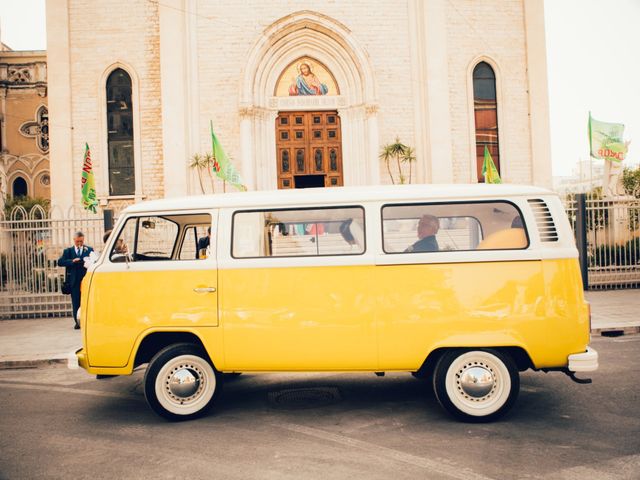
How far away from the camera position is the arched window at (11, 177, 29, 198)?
3816cm

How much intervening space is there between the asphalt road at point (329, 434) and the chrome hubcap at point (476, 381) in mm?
279

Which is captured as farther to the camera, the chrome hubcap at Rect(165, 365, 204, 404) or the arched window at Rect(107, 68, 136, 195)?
the arched window at Rect(107, 68, 136, 195)

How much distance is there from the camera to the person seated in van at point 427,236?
517 centimetres

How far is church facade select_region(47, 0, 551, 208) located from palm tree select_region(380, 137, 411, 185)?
0.45 feet

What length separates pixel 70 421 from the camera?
18.2 ft

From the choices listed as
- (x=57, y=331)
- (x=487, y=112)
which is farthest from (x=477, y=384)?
(x=487, y=112)

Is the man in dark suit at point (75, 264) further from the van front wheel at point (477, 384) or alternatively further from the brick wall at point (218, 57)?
the brick wall at point (218, 57)

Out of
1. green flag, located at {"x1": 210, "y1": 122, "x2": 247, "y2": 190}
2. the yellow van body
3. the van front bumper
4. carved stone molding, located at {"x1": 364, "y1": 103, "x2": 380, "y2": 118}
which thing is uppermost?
carved stone molding, located at {"x1": 364, "y1": 103, "x2": 380, "y2": 118}

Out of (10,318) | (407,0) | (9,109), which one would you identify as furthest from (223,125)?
(9,109)

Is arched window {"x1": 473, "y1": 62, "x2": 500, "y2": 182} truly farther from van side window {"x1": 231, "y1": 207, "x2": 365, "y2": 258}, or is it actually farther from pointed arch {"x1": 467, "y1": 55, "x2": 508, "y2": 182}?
→ van side window {"x1": 231, "y1": 207, "x2": 365, "y2": 258}

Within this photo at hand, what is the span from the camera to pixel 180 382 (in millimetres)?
5355

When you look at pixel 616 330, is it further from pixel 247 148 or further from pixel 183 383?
pixel 247 148

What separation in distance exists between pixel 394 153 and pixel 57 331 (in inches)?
517

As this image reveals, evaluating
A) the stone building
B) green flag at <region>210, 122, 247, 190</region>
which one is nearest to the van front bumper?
green flag at <region>210, 122, 247, 190</region>
